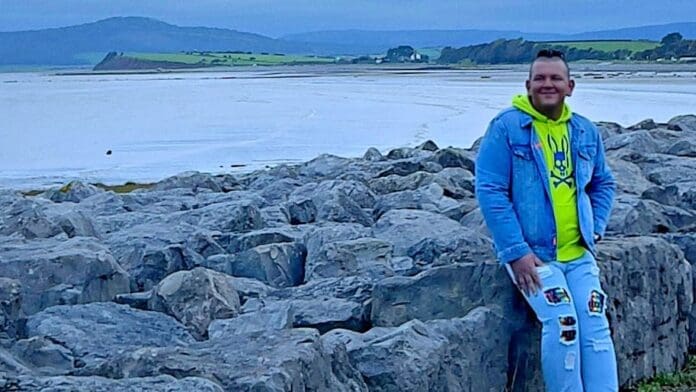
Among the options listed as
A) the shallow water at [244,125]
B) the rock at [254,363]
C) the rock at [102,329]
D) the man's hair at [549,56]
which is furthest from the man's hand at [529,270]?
the shallow water at [244,125]

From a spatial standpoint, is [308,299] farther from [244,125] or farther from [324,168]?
[244,125]

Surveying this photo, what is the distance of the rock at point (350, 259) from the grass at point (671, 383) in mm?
1558

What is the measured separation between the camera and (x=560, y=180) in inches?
203

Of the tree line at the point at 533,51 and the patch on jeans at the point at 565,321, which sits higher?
the patch on jeans at the point at 565,321

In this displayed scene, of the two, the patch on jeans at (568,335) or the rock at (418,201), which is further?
the rock at (418,201)

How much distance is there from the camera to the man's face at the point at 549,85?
513 centimetres

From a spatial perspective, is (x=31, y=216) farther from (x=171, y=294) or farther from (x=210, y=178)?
(x=210, y=178)

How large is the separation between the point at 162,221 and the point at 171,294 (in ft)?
10.7

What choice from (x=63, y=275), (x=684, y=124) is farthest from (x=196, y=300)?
(x=684, y=124)

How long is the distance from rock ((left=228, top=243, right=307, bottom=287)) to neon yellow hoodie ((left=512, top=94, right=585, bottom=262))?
8.35ft

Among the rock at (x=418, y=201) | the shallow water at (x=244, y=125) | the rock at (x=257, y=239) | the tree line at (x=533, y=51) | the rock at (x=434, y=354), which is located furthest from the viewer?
the tree line at (x=533, y=51)

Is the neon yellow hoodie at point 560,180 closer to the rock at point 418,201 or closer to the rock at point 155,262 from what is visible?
the rock at point 155,262

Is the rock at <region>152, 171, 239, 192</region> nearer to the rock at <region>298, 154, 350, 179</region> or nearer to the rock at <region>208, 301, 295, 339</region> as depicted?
the rock at <region>298, 154, 350, 179</region>

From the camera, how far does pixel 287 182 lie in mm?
12453
